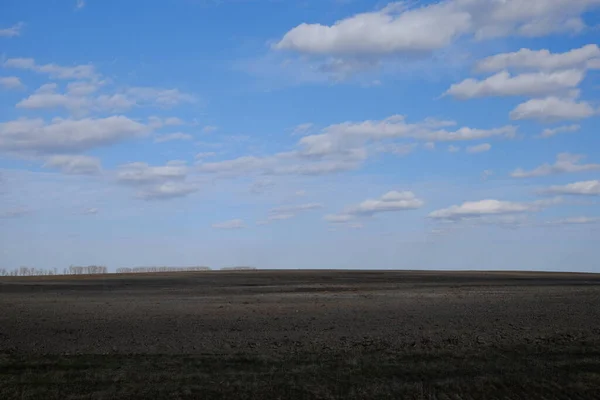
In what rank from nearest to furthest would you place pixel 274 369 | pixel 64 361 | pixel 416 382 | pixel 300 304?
1. pixel 416 382
2. pixel 274 369
3. pixel 64 361
4. pixel 300 304

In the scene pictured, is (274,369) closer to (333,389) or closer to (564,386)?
(333,389)

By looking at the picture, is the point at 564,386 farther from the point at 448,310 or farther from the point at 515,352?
the point at 448,310

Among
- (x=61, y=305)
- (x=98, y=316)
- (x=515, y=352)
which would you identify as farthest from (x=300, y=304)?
(x=515, y=352)

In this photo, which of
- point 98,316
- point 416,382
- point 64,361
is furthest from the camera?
point 98,316

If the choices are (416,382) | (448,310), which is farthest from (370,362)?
(448,310)

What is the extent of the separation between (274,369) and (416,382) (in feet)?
13.0

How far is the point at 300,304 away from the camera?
38.9 meters

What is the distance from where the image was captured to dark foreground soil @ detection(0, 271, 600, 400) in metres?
→ 15.2

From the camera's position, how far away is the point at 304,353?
20.0m

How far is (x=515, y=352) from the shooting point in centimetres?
1962

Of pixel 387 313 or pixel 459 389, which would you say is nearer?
pixel 459 389

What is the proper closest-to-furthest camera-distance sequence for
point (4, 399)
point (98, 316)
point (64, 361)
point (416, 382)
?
point (4, 399) < point (416, 382) < point (64, 361) < point (98, 316)

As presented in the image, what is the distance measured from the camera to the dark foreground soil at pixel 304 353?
15.2 meters

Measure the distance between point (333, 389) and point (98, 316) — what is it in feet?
68.2
